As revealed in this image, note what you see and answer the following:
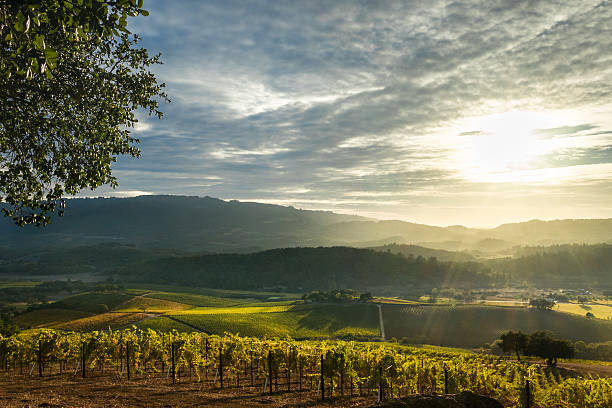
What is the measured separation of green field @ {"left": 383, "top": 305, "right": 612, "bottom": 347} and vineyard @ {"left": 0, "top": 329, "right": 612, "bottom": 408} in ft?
277

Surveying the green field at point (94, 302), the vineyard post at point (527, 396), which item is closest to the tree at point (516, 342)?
the vineyard post at point (527, 396)

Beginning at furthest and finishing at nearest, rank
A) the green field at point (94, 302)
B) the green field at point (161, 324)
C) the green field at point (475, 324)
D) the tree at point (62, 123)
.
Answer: the green field at point (94, 302)
the green field at point (475, 324)
the green field at point (161, 324)
the tree at point (62, 123)

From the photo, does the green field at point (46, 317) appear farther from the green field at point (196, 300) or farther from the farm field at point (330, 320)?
the green field at point (196, 300)

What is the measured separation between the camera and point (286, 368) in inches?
912

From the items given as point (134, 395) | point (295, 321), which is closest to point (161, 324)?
point (295, 321)

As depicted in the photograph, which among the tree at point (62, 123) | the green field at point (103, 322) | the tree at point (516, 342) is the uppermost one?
the tree at point (62, 123)

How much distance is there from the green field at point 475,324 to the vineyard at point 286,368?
84295 millimetres

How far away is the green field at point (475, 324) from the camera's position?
103 m

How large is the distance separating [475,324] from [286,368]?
10875 centimetres

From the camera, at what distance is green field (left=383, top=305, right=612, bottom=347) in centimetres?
10325

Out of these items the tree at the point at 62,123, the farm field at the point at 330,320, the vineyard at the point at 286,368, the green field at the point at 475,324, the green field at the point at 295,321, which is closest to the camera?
the tree at the point at 62,123

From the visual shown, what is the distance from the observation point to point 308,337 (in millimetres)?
97438

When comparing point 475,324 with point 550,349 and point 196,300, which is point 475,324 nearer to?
point 550,349

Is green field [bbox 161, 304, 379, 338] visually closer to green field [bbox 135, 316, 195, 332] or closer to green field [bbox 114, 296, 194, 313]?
green field [bbox 135, 316, 195, 332]
